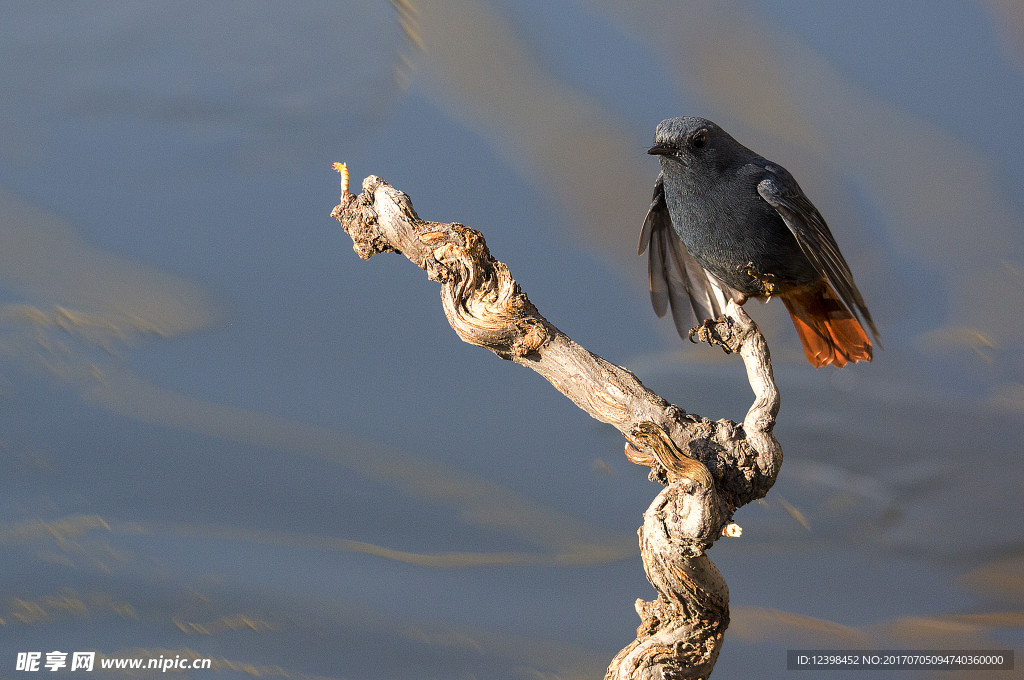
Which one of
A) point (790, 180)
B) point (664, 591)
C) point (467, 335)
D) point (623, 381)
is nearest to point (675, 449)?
point (623, 381)

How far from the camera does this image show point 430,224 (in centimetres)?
174

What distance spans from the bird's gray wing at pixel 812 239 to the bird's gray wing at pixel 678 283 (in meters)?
0.41

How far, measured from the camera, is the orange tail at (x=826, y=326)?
6.57 ft

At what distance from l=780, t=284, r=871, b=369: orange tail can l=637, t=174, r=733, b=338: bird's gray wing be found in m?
0.23

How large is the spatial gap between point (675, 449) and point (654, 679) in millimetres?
484

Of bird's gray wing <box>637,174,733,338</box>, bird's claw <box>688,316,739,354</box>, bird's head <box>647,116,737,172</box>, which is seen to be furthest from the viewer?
bird's gray wing <box>637,174,733,338</box>

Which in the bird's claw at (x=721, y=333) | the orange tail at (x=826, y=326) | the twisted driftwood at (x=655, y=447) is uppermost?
the orange tail at (x=826, y=326)

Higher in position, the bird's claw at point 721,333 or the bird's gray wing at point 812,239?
the bird's gray wing at point 812,239

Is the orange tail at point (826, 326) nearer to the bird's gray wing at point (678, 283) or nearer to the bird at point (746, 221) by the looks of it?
the bird at point (746, 221)

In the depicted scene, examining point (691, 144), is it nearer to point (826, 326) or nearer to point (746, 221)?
point (746, 221)

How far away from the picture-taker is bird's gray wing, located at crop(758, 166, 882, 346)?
1791mm

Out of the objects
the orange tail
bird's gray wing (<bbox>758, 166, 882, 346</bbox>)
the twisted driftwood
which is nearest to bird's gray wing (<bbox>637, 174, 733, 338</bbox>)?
the orange tail

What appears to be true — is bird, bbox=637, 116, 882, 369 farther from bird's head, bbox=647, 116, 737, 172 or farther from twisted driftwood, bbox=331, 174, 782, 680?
twisted driftwood, bbox=331, 174, 782, 680

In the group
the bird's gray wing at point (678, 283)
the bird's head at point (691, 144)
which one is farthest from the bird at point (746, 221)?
the bird's gray wing at point (678, 283)
